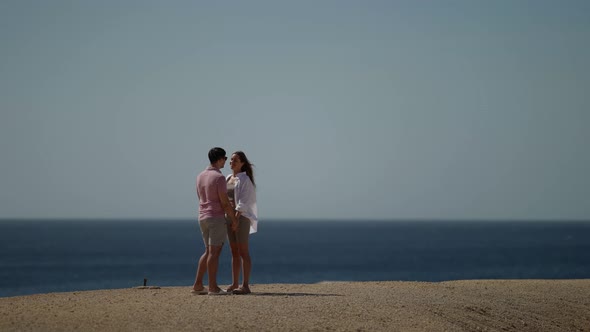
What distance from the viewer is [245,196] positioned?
1548cm

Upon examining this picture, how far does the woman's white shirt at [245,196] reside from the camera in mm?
15453

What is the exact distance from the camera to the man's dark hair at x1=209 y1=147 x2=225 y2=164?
50.2 ft

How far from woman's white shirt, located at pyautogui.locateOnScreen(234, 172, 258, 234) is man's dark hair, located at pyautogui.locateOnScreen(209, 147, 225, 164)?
526 millimetres

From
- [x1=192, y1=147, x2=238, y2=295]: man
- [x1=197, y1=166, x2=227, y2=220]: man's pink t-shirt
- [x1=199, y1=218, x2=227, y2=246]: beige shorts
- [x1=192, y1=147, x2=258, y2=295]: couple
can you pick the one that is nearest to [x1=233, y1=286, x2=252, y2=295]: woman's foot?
[x1=192, y1=147, x2=258, y2=295]: couple

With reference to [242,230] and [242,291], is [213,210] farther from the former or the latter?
Result: [242,291]

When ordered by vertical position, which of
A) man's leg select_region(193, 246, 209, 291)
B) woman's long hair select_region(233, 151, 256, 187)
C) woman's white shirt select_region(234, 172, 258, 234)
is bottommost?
man's leg select_region(193, 246, 209, 291)

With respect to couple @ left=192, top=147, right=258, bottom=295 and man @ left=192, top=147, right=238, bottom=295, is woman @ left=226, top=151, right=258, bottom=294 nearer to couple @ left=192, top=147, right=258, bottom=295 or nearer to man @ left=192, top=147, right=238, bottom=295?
couple @ left=192, top=147, right=258, bottom=295

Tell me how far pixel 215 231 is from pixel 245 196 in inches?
33.3

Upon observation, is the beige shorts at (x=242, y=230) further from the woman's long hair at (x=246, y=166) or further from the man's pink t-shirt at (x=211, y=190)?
the woman's long hair at (x=246, y=166)

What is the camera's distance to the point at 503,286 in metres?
19.7

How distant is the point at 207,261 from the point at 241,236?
798 millimetres

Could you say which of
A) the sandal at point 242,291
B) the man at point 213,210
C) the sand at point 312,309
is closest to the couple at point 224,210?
the man at point 213,210

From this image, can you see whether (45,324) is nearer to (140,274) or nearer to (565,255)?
(140,274)

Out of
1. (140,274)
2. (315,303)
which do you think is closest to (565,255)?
(140,274)
